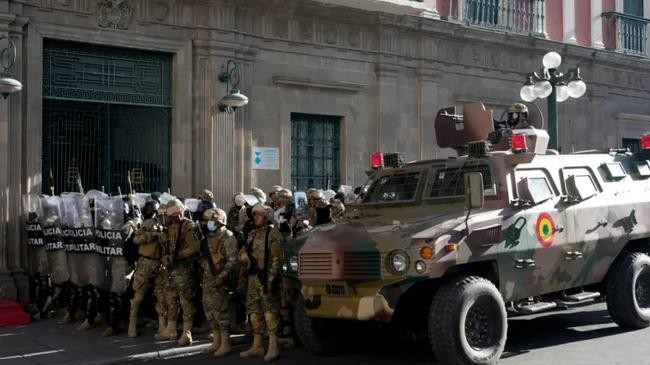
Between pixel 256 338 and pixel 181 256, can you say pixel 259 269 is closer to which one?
pixel 256 338

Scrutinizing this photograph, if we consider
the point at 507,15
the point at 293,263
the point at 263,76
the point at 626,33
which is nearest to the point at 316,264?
the point at 293,263

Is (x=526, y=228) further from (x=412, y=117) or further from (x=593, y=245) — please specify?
(x=412, y=117)

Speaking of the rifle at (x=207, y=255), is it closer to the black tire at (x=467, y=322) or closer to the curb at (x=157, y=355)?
the curb at (x=157, y=355)

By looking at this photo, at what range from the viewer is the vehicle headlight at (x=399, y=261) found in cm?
778

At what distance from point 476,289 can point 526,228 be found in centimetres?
120

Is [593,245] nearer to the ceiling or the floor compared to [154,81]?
nearer to the floor

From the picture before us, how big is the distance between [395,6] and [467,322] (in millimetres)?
9681

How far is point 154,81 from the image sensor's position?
555 inches

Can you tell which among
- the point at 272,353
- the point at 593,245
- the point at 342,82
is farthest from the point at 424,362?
the point at 342,82

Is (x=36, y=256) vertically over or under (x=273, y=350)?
over

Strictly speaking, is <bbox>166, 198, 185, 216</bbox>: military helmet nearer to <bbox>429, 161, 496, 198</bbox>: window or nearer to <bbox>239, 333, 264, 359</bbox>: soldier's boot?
<bbox>239, 333, 264, 359</bbox>: soldier's boot

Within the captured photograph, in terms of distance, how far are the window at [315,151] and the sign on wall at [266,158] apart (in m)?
0.55

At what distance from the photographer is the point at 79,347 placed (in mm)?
9555

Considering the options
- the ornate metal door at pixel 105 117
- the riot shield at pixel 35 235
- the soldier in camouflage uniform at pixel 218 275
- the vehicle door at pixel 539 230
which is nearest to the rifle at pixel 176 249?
the soldier in camouflage uniform at pixel 218 275
